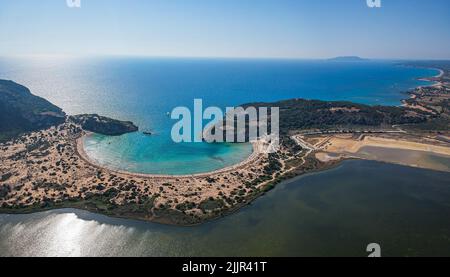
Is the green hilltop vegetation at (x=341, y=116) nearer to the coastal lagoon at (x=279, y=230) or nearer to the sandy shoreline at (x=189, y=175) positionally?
the sandy shoreline at (x=189, y=175)

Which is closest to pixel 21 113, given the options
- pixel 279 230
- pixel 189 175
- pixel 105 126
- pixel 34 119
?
pixel 34 119

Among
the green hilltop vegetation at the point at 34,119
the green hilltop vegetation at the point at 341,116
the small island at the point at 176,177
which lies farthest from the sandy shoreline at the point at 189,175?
the green hilltop vegetation at the point at 341,116

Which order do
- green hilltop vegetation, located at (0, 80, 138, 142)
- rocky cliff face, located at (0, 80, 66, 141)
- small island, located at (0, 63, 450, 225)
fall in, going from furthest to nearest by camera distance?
1. green hilltop vegetation, located at (0, 80, 138, 142)
2. rocky cliff face, located at (0, 80, 66, 141)
3. small island, located at (0, 63, 450, 225)

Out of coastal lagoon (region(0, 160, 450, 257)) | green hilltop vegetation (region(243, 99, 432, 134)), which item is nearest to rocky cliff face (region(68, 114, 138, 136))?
coastal lagoon (region(0, 160, 450, 257))

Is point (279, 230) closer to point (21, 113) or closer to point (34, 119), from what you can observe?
point (34, 119)

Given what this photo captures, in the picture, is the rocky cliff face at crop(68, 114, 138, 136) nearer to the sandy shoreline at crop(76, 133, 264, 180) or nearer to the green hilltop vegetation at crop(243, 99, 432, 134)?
the sandy shoreline at crop(76, 133, 264, 180)

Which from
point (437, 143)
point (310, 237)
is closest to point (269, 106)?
point (437, 143)
